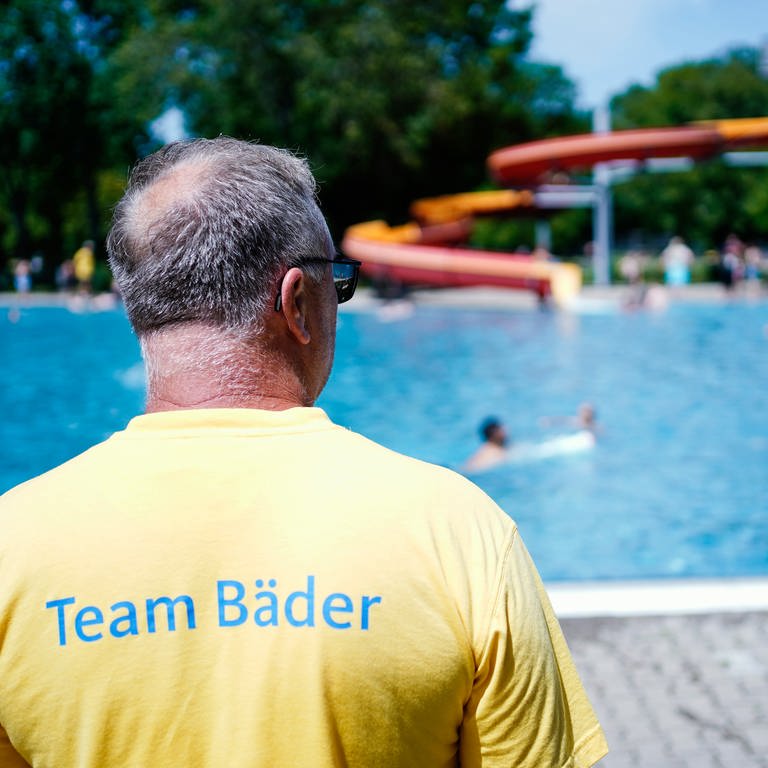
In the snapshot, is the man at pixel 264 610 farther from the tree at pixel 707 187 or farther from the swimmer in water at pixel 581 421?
the tree at pixel 707 187

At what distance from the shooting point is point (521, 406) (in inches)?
550

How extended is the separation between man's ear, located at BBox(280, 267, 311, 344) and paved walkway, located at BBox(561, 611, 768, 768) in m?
3.01

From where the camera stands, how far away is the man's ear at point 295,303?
132 cm

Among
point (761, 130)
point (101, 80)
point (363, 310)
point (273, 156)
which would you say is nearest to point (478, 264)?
point (363, 310)

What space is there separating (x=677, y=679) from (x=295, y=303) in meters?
3.68

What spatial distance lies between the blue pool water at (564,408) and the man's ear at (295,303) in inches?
268

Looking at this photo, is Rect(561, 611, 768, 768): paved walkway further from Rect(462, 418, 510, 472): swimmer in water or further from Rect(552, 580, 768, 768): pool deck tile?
Rect(462, 418, 510, 472): swimmer in water

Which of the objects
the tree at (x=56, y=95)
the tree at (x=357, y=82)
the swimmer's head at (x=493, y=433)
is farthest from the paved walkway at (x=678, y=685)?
the tree at (x=56, y=95)

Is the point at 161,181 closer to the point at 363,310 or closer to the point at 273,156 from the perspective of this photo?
the point at 273,156

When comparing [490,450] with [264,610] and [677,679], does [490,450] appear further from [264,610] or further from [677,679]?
[264,610]

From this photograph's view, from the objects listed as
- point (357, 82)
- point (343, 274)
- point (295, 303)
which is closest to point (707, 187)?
point (357, 82)

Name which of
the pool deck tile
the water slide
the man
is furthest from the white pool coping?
the water slide

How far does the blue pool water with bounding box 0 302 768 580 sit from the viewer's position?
9117 mm

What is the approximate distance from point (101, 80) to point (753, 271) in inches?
1059
